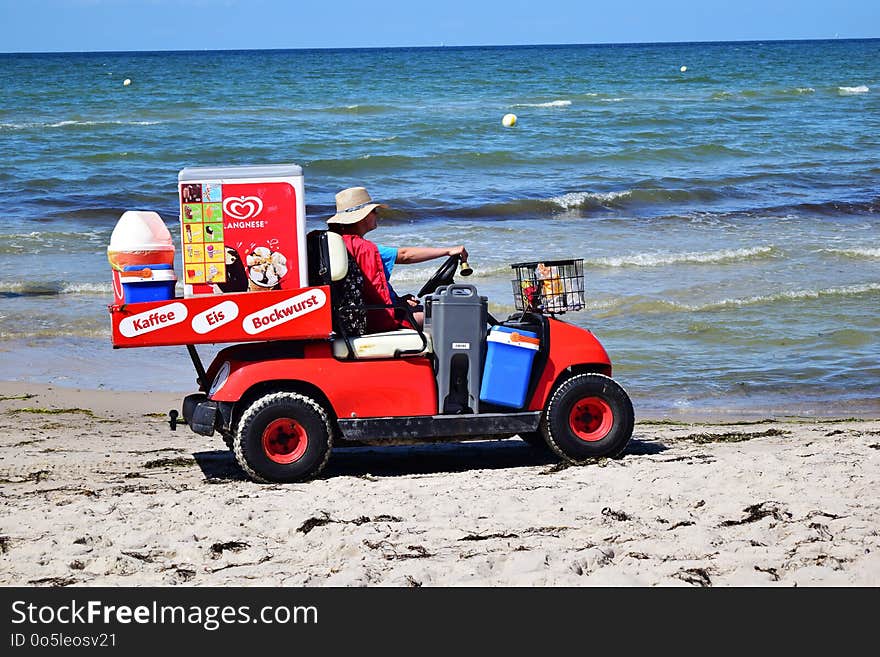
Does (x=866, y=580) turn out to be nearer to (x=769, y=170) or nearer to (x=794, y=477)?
(x=794, y=477)

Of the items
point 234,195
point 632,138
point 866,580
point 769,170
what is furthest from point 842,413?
point 632,138

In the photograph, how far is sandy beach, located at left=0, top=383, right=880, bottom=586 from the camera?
4383mm

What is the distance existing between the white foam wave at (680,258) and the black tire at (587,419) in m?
7.56

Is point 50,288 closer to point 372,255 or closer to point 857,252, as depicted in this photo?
point 372,255

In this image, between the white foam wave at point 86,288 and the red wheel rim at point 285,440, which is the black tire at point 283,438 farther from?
the white foam wave at point 86,288

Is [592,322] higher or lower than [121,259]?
lower

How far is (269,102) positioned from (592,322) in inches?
1253

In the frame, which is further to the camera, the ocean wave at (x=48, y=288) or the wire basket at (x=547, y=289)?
the ocean wave at (x=48, y=288)

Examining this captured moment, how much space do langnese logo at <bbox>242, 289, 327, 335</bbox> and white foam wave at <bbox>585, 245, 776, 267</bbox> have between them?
27.3 feet

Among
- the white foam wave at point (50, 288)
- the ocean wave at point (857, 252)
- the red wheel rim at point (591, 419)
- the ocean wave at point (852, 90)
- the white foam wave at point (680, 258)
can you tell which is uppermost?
the ocean wave at point (852, 90)

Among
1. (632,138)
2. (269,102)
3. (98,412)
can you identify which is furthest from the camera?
(269,102)

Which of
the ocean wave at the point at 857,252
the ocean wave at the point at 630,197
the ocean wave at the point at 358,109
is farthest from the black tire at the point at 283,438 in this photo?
the ocean wave at the point at 358,109

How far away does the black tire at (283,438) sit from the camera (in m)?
5.73

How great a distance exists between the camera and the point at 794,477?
5516mm
